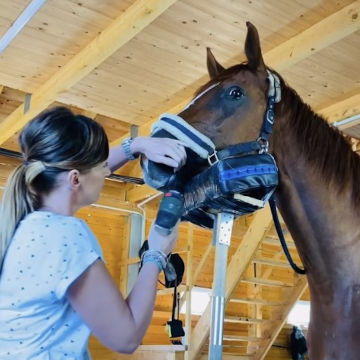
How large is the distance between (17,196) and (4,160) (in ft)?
16.5

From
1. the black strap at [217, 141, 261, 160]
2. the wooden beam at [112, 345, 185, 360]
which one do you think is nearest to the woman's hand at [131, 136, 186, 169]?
the black strap at [217, 141, 261, 160]

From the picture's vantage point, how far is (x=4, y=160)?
593 cm

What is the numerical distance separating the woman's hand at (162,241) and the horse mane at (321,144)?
63cm

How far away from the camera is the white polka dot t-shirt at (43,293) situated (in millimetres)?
1046

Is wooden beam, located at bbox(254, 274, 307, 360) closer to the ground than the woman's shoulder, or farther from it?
closer to the ground

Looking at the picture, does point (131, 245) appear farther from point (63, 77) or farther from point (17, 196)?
point (17, 196)

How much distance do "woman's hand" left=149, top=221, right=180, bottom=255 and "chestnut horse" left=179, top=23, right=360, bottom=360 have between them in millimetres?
473

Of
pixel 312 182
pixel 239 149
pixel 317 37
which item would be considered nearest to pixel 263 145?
pixel 239 149

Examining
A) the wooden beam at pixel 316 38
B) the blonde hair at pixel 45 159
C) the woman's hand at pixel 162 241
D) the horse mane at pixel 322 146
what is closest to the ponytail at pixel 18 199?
the blonde hair at pixel 45 159

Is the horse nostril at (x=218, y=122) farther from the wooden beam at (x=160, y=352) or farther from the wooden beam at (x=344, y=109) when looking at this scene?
the wooden beam at (x=160, y=352)

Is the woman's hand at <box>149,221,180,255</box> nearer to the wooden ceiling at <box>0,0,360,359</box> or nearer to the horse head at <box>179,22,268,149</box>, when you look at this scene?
the horse head at <box>179,22,268,149</box>

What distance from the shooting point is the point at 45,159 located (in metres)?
1.16

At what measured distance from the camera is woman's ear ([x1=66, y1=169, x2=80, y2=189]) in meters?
1.17

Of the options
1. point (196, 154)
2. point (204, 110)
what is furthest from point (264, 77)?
point (196, 154)
